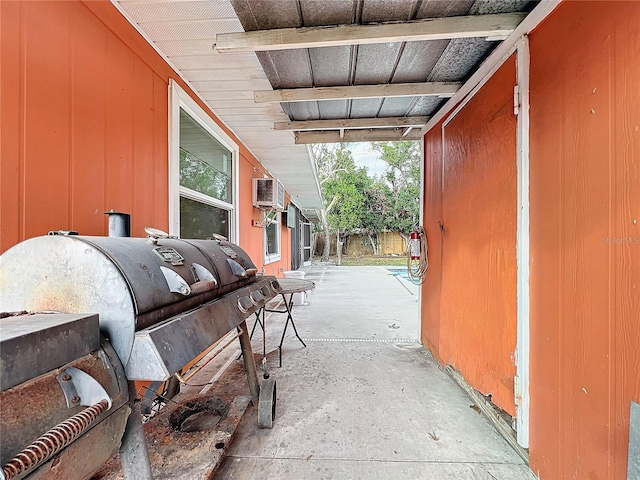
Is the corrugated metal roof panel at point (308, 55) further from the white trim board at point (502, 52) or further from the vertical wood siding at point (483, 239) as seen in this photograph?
the vertical wood siding at point (483, 239)

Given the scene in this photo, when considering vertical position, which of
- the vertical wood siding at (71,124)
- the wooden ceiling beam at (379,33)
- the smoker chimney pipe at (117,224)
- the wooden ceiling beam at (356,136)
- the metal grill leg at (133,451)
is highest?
the wooden ceiling beam at (356,136)

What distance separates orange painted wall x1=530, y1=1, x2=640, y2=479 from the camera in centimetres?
106

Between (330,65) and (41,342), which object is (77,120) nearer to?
(41,342)

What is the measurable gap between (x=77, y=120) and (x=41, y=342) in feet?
4.44

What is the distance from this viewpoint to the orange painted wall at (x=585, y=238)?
1.06 meters

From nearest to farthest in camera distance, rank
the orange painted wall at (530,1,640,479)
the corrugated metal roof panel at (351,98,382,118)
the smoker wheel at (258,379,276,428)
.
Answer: the orange painted wall at (530,1,640,479) < the smoker wheel at (258,379,276,428) < the corrugated metal roof panel at (351,98,382,118)

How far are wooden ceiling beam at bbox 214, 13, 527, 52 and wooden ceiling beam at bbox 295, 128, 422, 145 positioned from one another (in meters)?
1.61

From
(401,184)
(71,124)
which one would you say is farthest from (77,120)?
(401,184)

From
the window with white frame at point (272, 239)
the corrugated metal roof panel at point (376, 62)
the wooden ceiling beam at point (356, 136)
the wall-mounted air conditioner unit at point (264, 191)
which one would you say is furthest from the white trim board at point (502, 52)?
the window with white frame at point (272, 239)

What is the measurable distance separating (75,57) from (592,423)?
305 centimetres

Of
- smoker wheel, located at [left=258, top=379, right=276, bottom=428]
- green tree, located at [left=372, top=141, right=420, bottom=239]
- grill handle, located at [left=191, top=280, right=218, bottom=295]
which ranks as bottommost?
smoker wheel, located at [left=258, top=379, right=276, bottom=428]

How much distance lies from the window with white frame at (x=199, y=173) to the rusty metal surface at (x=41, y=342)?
5.48ft

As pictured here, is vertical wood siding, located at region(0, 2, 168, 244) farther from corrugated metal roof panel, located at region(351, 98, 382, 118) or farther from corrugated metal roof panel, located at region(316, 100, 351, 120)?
corrugated metal roof panel, located at region(351, 98, 382, 118)

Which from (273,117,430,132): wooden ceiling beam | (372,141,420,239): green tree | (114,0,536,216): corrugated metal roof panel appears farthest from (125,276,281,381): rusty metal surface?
(372,141,420,239): green tree
